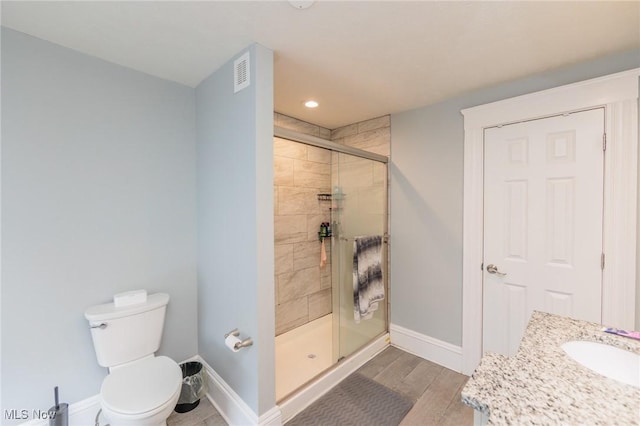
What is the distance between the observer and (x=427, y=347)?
96.0 inches

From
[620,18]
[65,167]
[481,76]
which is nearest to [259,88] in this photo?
[65,167]

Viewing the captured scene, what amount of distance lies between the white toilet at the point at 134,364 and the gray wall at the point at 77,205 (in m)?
0.18

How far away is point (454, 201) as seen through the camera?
2.29 m

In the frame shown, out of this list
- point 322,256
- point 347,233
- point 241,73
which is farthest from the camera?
point 322,256

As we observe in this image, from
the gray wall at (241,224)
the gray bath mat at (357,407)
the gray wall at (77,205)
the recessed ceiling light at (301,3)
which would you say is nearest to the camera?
the recessed ceiling light at (301,3)

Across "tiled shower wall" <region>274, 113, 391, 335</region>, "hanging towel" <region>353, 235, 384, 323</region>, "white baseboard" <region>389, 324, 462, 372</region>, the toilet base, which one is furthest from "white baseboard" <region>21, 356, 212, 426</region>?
"white baseboard" <region>389, 324, 462, 372</region>

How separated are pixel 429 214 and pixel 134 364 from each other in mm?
2486

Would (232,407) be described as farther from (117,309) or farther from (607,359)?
(607,359)

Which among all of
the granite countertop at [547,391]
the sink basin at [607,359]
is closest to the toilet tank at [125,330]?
the granite countertop at [547,391]

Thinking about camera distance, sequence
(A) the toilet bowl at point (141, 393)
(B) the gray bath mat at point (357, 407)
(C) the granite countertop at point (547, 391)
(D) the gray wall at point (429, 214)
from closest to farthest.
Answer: (C) the granite countertop at point (547, 391) < (A) the toilet bowl at point (141, 393) < (B) the gray bath mat at point (357, 407) < (D) the gray wall at point (429, 214)

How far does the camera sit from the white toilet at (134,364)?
1330mm

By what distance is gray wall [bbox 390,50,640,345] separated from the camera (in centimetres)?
227

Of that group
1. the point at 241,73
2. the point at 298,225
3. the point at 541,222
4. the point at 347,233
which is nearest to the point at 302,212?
the point at 298,225

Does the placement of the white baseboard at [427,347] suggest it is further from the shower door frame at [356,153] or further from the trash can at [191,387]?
the trash can at [191,387]
